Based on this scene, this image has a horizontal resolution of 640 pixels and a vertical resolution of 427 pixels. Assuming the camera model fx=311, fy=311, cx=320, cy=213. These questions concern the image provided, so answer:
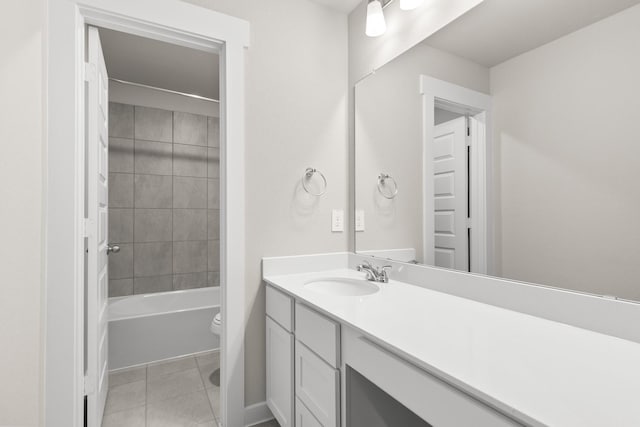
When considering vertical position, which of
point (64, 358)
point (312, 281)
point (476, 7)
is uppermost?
point (476, 7)

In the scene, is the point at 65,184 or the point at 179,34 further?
the point at 179,34

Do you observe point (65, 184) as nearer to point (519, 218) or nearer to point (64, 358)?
point (64, 358)

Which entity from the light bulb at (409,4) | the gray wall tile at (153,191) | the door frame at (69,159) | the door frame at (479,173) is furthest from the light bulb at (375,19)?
the gray wall tile at (153,191)

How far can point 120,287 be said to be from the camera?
116 inches

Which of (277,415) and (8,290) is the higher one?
(8,290)

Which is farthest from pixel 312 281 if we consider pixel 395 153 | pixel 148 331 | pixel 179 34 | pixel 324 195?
pixel 148 331

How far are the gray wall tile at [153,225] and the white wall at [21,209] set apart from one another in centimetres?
195

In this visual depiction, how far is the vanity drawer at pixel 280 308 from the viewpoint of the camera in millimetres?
1412

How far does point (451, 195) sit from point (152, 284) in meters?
2.92

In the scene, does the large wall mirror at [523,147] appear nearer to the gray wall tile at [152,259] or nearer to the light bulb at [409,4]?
the light bulb at [409,4]

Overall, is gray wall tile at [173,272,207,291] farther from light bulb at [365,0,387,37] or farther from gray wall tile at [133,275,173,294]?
light bulb at [365,0,387,37]

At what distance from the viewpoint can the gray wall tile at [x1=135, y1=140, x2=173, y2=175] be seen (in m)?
3.07

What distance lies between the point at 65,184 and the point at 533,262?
186 cm

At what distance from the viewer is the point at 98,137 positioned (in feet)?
4.94
